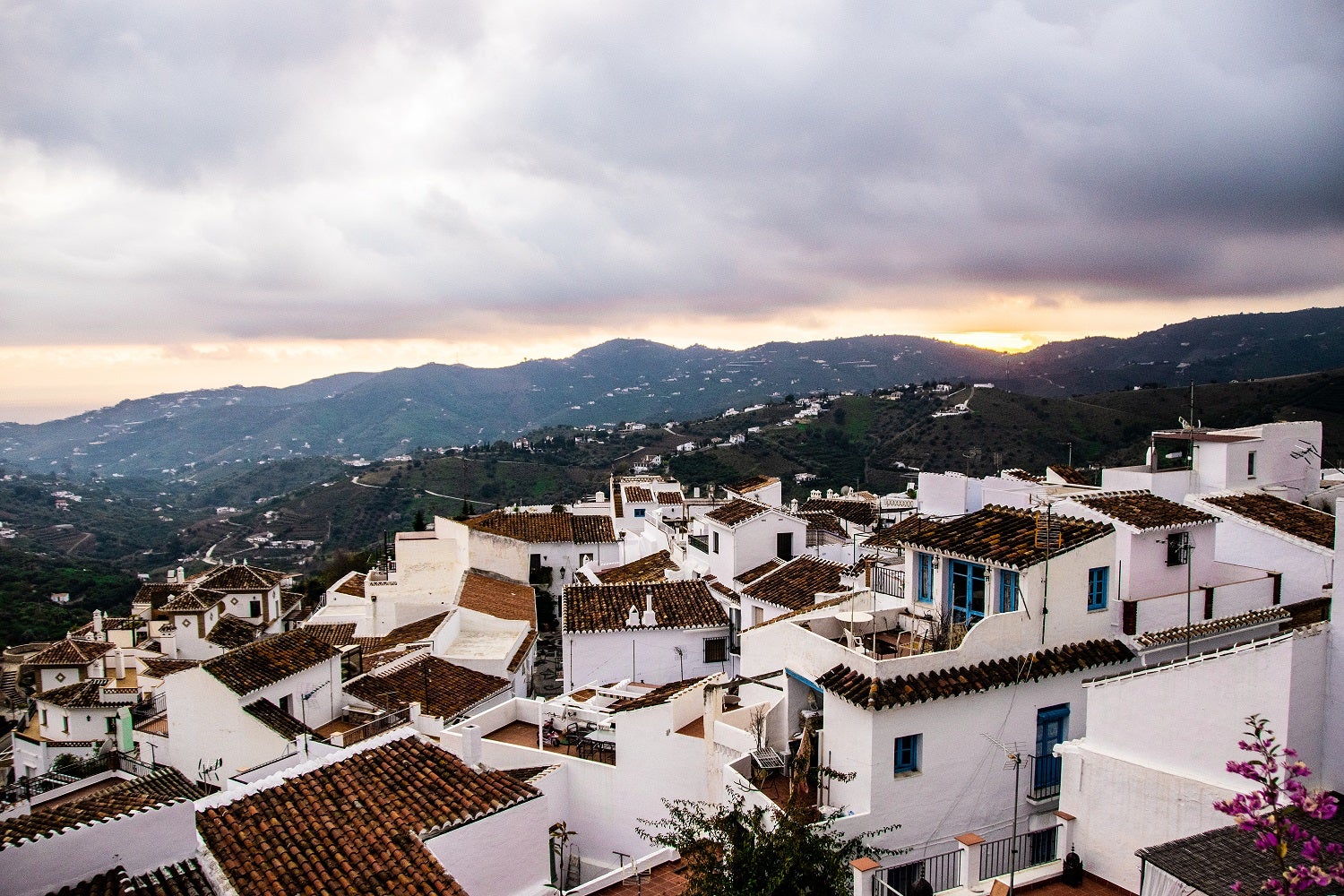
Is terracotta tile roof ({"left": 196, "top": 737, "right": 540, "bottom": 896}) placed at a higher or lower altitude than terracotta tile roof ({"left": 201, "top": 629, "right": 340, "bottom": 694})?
higher

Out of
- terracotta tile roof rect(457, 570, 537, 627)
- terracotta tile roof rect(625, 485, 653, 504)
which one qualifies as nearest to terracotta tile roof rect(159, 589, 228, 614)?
terracotta tile roof rect(457, 570, 537, 627)

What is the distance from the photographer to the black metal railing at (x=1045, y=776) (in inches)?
547

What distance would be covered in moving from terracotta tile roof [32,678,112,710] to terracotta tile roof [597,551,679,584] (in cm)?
2199

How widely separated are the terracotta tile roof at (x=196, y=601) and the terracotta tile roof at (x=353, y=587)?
710 cm

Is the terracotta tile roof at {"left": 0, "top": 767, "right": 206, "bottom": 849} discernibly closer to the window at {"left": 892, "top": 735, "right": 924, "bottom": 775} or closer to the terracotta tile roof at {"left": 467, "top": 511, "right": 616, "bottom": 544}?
the window at {"left": 892, "top": 735, "right": 924, "bottom": 775}

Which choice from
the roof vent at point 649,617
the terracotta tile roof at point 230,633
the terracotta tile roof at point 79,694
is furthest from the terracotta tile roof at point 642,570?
the terracotta tile roof at point 79,694

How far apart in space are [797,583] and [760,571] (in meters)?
3.78

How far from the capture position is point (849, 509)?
161ft

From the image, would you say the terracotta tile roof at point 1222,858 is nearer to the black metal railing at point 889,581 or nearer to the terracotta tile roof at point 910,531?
the terracotta tile roof at point 910,531

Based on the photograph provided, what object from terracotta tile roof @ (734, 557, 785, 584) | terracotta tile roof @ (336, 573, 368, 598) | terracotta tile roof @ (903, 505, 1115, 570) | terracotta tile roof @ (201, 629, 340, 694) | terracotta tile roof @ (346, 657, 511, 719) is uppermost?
terracotta tile roof @ (903, 505, 1115, 570)

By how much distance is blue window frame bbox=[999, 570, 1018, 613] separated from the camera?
14.1 metres

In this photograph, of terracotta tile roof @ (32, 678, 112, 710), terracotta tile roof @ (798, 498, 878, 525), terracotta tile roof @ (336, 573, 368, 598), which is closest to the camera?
terracotta tile roof @ (32, 678, 112, 710)

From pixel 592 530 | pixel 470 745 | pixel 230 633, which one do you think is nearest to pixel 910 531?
pixel 470 745

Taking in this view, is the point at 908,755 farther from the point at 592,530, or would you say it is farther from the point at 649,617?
the point at 592,530
